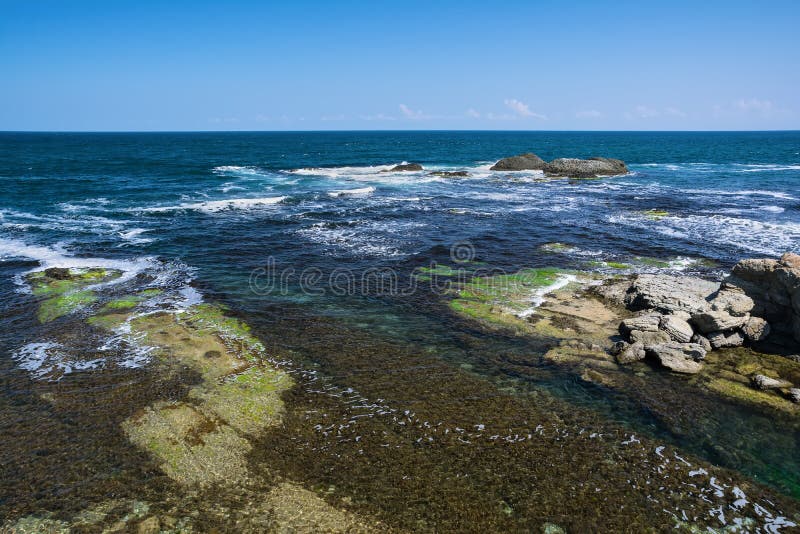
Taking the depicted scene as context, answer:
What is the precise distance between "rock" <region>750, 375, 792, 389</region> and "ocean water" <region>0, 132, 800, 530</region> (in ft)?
5.55

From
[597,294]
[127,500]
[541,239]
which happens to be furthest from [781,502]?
[541,239]

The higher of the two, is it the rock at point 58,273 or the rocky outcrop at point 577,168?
the rocky outcrop at point 577,168

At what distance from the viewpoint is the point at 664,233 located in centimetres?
3688

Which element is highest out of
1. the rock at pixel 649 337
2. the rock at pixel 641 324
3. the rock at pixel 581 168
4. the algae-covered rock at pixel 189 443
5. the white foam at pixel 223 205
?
the rock at pixel 581 168

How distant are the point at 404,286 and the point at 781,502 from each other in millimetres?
17752

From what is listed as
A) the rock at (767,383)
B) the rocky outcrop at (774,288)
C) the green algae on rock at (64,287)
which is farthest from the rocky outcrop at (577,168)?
the green algae on rock at (64,287)

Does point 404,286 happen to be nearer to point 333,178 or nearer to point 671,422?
point 671,422

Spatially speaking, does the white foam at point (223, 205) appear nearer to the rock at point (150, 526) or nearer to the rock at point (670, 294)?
the rock at point (670, 294)

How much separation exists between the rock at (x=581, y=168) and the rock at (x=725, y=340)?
192 ft

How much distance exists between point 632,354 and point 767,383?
4270 millimetres

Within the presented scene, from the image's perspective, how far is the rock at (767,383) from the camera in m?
15.8

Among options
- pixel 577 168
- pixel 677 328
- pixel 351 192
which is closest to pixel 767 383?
pixel 677 328

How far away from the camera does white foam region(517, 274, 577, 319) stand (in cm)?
2180

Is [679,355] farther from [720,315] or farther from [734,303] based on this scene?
[734,303]
